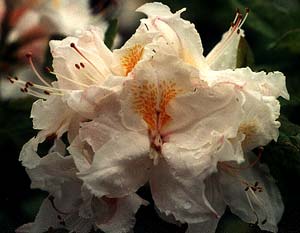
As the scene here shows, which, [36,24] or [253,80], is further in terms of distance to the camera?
[36,24]

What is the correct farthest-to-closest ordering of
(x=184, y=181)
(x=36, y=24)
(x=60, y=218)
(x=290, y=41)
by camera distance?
1. (x=36, y=24)
2. (x=290, y=41)
3. (x=60, y=218)
4. (x=184, y=181)

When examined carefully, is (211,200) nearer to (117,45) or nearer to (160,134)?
(160,134)

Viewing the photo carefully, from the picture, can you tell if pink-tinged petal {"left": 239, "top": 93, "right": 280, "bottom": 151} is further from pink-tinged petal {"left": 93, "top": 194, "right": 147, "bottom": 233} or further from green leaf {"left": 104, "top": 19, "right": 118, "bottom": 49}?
green leaf {"left": 104, "top": 19, "right": 118, "bottom": 49}

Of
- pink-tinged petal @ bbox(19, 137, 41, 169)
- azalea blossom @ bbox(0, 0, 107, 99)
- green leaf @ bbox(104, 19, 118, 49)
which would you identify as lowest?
azalea blossom @ bbox(0, 0, 107, 99)

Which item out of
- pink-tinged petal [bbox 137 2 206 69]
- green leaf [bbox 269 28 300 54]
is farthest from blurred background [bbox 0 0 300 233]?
pink-tinged petal [bbox 137 2 206 69]

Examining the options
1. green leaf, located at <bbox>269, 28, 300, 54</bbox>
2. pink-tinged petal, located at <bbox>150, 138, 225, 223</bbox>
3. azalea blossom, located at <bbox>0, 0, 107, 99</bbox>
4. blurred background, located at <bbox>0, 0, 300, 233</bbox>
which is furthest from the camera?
azalea blossom, located at <bbox>0, 0, 107, 99</bbox>

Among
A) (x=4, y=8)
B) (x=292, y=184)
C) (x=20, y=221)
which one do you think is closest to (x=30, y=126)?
(x=20, y=221)

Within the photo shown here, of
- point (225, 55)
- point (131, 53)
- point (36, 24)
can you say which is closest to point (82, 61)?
point (131, 53)
